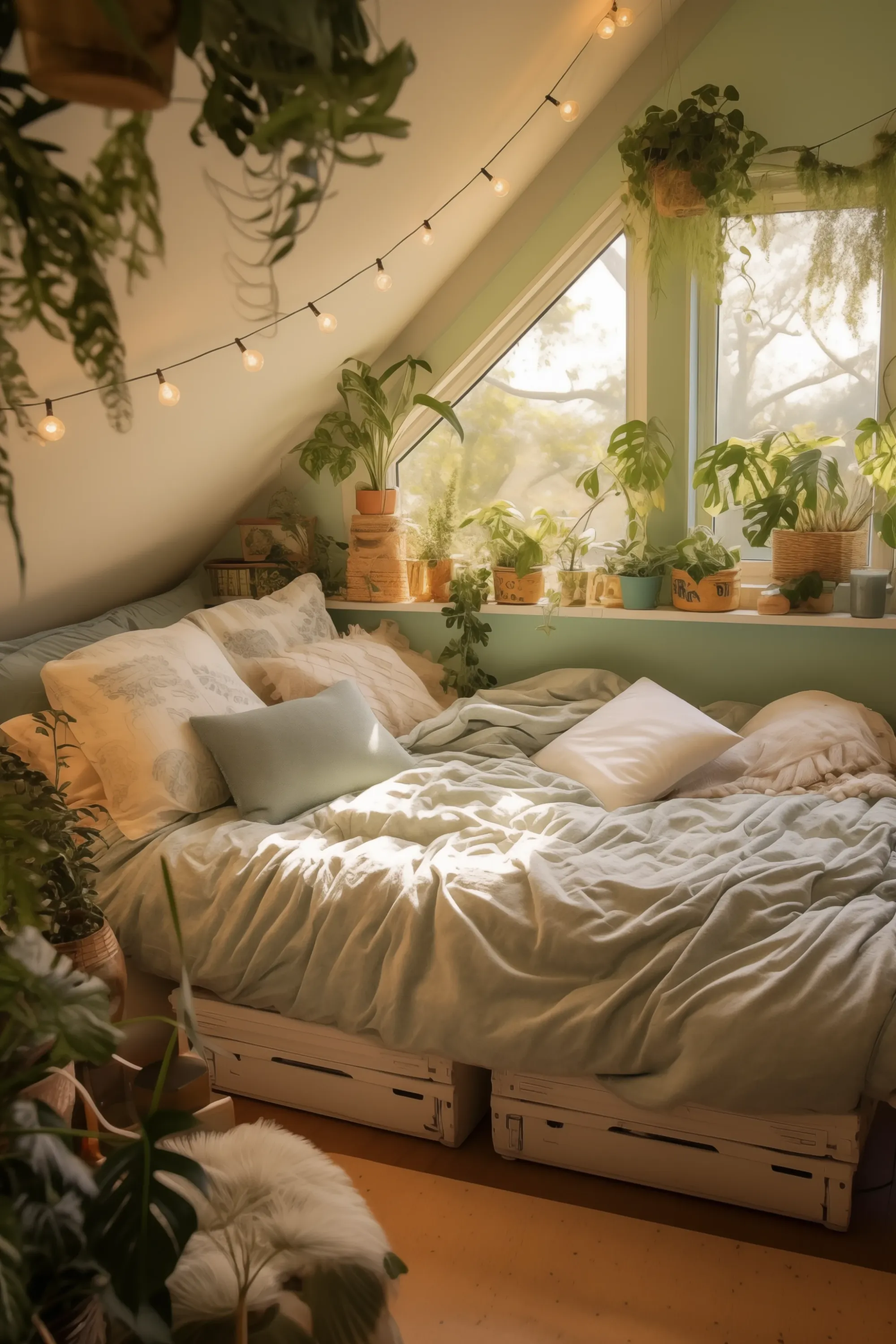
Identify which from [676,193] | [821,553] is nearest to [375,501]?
[676,193]

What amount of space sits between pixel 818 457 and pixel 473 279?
1.21 m

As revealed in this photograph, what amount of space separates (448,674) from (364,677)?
1.33ft

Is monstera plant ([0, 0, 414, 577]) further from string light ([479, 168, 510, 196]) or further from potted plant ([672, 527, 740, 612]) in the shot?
potted plant ([672, 527, 740, 612])

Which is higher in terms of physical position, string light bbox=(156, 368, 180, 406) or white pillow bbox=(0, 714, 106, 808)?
string light bbox=(156, 368, 180, 406)

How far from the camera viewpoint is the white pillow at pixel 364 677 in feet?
9.73

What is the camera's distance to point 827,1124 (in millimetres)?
1854

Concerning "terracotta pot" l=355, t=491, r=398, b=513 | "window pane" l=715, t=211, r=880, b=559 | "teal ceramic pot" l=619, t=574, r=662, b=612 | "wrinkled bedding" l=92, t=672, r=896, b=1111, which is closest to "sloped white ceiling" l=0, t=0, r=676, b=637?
"terracotta pot" l=355, t=491, r=398, b=513

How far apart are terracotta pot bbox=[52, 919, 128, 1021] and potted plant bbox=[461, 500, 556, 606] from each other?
5.91 feet

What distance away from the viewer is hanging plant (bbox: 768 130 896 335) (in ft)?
9.48

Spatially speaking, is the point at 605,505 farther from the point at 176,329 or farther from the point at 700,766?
the point at 176,329

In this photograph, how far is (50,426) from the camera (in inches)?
80.1

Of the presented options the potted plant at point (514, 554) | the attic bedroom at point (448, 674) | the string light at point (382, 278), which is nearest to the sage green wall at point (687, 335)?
the attic bedroom at point (448, 674)

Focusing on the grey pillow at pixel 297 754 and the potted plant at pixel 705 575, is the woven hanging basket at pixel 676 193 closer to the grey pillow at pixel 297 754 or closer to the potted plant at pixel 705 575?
the potted plant at pixel 705 575

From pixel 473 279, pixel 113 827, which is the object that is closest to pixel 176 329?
pixel 113 827
